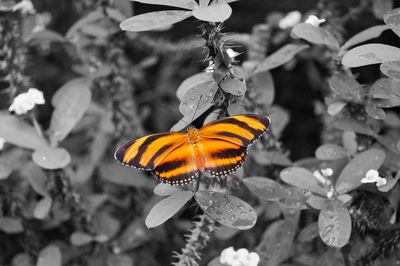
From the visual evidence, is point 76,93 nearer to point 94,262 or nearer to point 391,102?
point 94,262

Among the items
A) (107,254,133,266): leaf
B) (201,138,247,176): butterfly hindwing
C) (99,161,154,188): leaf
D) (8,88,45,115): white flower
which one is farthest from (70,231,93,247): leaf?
(201,138,247,176): butterfly hindwing

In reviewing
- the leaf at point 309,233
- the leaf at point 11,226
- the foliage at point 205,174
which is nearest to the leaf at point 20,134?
the foliage at point 205,174

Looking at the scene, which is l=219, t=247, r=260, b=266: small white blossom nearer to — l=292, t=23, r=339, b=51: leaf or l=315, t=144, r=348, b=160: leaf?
l=315, t=144, r=348, b=160: leaf

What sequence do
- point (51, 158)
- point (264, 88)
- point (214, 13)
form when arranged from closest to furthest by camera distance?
point (214, 13)
point (51, 158)
point (264, 88)

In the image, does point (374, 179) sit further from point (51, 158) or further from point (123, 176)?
point (123, 176)

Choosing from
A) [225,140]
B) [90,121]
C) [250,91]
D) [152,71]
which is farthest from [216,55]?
[152,71]

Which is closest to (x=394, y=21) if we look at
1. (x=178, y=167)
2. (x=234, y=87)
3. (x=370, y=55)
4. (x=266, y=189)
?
(x=370, y=55)

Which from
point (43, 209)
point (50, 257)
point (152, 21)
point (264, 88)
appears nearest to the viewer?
point (152, 21)
